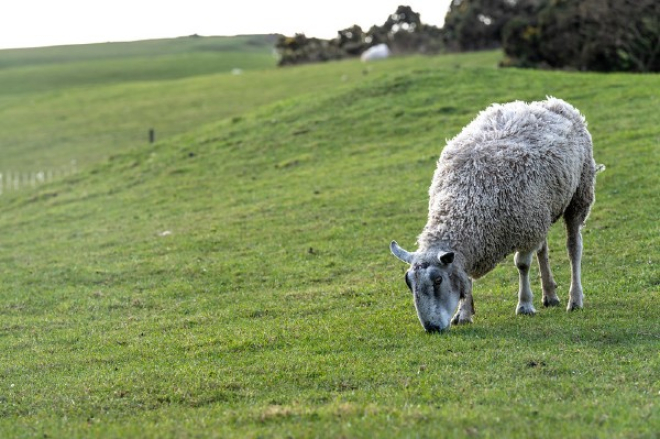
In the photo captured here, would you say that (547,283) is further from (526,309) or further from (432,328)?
(432,328)

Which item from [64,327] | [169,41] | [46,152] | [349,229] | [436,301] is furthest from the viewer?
[169,41]

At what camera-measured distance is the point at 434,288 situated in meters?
10.6

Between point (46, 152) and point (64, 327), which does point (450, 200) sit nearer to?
point (64, 327)

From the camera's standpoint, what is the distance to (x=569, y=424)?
7.22m

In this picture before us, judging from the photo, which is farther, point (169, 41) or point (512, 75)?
point (169, 41)

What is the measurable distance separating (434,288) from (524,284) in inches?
73.6

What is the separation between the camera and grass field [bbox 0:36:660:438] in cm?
820

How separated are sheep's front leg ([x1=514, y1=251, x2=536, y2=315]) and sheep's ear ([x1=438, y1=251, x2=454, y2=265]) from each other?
5.39 ft

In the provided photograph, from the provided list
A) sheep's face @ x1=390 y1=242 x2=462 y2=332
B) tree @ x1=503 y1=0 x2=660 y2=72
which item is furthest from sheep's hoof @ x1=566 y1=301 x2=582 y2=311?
tree @ x1=503 y1=0 x2=660 y2=72

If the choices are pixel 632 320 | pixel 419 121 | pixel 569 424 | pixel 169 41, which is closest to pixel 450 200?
pixel 632 320

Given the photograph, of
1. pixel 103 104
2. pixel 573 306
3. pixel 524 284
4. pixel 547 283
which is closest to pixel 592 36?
pixel 103 104

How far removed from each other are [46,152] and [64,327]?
31084 millimetres

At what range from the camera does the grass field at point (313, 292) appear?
820 centimetres

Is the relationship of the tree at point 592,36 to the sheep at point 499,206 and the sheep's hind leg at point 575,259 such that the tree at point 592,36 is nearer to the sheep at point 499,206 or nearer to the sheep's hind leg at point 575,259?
the sheep's hind leg at point 575,259
